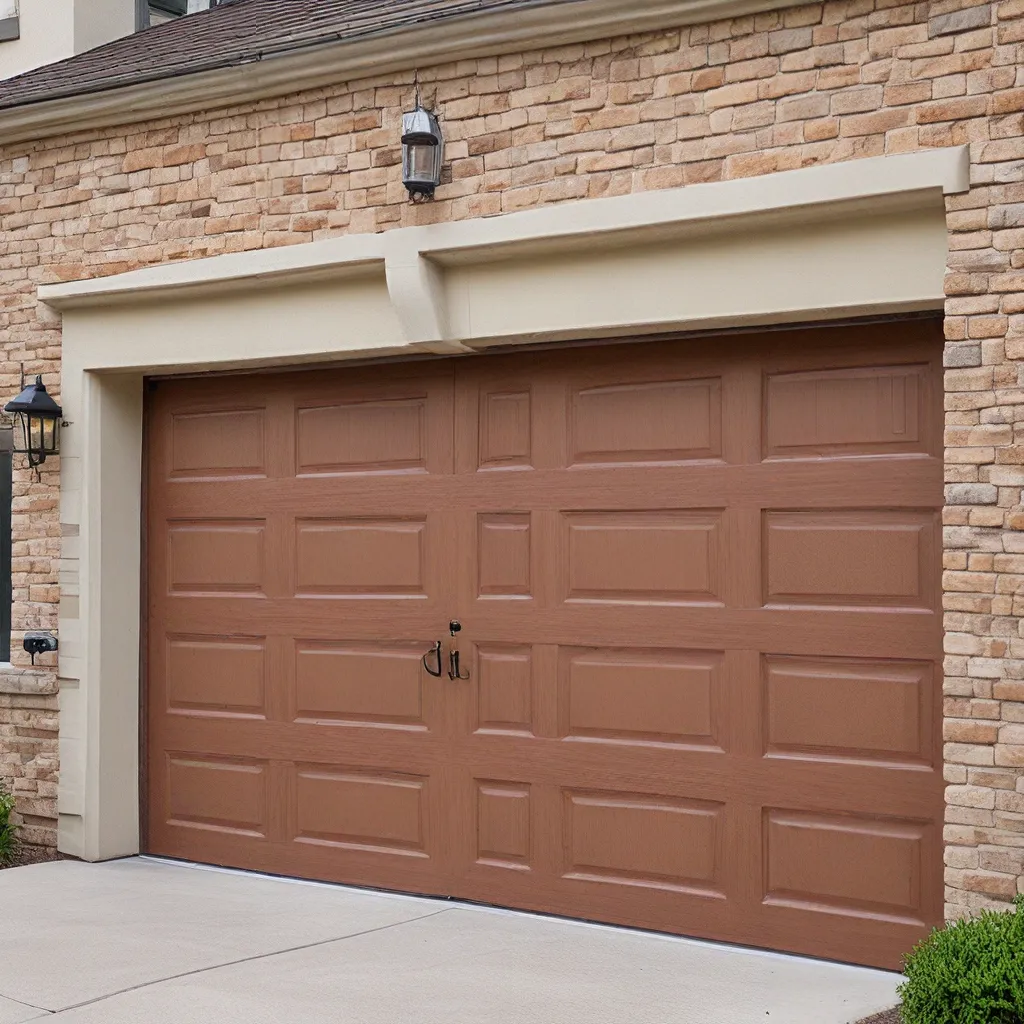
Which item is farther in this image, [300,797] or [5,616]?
[5,616]

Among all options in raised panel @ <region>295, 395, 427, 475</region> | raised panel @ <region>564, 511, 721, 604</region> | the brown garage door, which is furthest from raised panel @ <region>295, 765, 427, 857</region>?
raised panel @ <region>295, 395, 427, 475</region>

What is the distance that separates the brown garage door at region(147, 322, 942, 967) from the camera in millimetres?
5504

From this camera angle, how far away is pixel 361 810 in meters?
6.79

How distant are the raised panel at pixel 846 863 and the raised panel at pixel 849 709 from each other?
0.86 ft

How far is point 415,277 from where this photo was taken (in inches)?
243

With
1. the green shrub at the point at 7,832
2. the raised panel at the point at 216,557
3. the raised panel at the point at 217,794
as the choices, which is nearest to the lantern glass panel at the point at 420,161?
the raised panel at the point at 216,557

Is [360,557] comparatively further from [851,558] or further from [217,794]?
[851,558]

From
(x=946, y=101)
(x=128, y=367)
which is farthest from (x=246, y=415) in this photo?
(x=946, y=101)

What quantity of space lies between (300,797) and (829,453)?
10.5ft

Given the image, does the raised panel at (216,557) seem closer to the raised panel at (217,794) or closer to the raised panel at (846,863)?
the raised panel at (217,794)

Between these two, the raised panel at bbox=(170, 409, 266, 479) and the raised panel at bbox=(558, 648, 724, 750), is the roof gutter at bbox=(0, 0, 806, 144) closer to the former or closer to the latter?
the raised panel at bbox=(170, 409, 266, 479)

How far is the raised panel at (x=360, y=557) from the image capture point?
6680 mm

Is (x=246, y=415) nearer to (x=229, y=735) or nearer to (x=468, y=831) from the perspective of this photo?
(x=229, y=735)

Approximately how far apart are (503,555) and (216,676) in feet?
6.11
